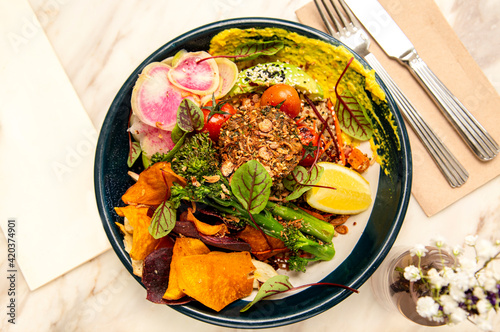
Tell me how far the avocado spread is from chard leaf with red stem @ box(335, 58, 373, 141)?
3cm

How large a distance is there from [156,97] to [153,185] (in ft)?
1.35

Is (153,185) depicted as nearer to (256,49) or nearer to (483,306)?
(256,49)

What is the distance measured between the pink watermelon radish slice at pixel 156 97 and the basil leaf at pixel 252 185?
0.46 meters

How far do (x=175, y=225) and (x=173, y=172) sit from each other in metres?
0.24

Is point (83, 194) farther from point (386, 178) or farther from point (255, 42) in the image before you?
point (386, 178)

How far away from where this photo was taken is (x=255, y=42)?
6.04 feet

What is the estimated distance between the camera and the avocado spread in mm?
1734

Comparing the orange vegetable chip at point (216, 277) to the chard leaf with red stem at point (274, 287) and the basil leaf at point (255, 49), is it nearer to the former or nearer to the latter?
the chard leaf with red stem at point (274, 287)

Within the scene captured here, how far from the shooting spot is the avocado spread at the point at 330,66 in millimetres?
1734

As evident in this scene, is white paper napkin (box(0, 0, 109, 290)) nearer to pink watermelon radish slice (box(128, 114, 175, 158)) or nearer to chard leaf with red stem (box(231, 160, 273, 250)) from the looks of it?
pink watermelon radish slice (box(128, 114, 175, 158))

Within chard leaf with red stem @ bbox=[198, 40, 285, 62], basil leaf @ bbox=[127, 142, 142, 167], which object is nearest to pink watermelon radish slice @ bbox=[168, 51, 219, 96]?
chard leaf with red stem @ bbox=[198, 40, 285, 62]

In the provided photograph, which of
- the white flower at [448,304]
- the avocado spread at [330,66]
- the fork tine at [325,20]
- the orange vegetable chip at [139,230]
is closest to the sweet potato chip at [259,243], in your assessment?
the orange vegetable chip at [139,230]

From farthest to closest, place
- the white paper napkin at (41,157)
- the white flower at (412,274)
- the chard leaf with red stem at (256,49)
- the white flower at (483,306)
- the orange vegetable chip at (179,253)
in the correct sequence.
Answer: the white paper napkin at (41,157)
the chard leaf with red stem at (256,49)
the orange vegetable chip at (179,253)
the white flower at (412,274)
the white flower at (483,306)

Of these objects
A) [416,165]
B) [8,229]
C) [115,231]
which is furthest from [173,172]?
[416,165]
